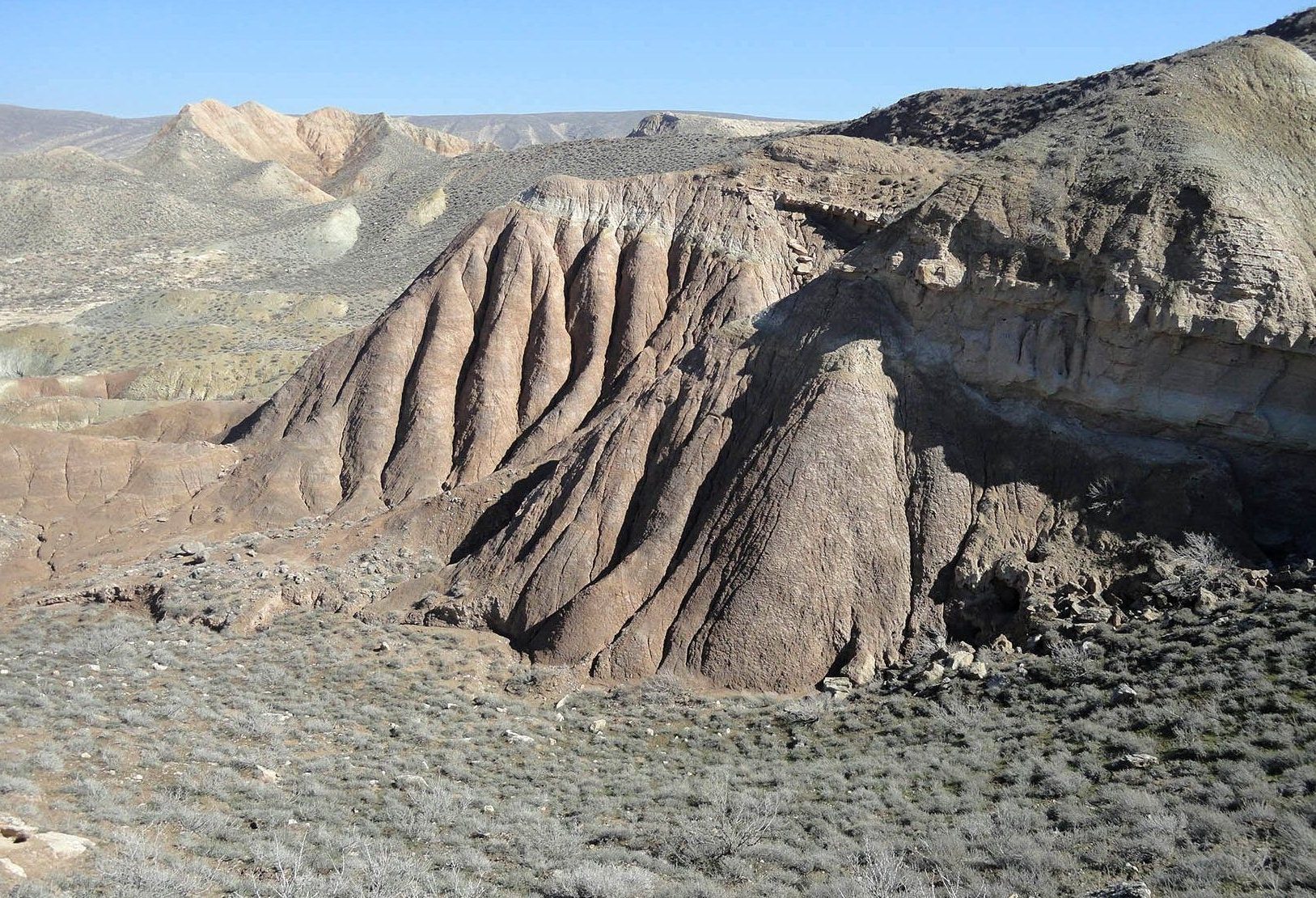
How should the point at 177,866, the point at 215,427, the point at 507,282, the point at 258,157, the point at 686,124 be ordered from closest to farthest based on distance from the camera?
1. the point at 177,866
2. the point at 507,282
3. the point at 215,427
4. the point at 258,157
5. the point at 686,124

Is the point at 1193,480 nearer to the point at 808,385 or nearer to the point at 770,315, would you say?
the point at 808,385

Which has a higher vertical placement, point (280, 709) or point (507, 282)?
point (507, 282)

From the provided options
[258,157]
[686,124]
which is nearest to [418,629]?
[258,157]

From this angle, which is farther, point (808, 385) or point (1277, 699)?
point (808, 385)

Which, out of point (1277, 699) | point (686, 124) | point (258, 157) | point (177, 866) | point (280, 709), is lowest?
point (280, 709)

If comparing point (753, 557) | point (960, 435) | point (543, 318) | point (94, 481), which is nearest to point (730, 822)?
point (753, 557)

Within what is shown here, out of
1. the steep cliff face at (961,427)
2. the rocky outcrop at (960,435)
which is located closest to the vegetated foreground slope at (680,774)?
the rocky outcrop at (960,435)

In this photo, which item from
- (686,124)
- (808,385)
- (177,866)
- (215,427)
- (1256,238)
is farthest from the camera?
(686,124)

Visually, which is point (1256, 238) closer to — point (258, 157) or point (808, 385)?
point (808, 385)
